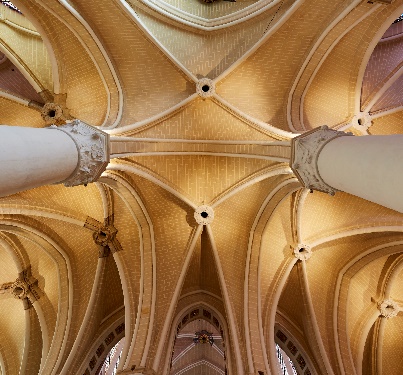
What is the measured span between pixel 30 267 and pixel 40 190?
2875 millimetres

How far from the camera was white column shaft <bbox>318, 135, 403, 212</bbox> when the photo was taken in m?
4.57

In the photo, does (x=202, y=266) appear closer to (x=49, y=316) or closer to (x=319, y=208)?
(x=319, y=208)

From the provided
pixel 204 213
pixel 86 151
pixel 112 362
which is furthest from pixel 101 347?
pixel 86 151

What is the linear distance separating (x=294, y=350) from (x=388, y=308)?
3.12 metres

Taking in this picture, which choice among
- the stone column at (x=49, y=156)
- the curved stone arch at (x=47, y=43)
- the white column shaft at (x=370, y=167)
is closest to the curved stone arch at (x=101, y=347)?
the stone column at (x=49, y=156)

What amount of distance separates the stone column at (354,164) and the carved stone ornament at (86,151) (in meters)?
3.54

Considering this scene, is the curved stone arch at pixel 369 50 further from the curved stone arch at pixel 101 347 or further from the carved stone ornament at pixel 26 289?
the carved stone ornament at pixel 26 289

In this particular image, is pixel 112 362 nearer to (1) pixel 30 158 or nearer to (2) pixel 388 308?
(2) pixel 388 308

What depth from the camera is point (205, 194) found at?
12469 millimetres

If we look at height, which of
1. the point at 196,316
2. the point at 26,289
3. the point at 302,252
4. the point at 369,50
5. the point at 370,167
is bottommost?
the point at 370,167

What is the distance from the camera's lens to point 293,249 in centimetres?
1238

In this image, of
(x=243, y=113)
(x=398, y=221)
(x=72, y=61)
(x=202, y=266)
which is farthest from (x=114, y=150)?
(x=398, y=221)

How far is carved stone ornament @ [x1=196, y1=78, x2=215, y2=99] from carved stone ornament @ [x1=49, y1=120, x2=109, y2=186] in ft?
12.0

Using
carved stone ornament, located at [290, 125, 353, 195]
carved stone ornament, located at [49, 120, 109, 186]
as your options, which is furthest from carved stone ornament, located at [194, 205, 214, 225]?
carved stone ornament, located at [49, 120, 109, 186]
